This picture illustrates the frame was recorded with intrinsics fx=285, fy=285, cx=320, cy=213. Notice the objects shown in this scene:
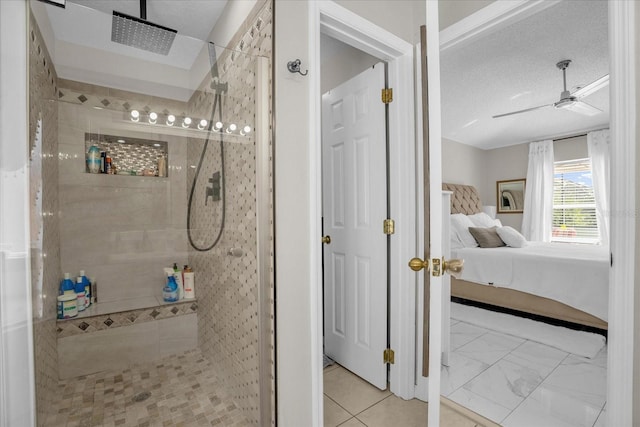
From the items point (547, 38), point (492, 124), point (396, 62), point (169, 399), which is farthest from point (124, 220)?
point (492, 124)

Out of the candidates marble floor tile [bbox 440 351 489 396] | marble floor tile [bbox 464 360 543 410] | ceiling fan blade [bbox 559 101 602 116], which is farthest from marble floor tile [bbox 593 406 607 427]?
ceiling fan blade [bbox 559 101 602 116]

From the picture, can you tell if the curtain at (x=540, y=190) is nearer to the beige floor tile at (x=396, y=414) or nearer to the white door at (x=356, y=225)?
the white door at (x=356, y=225)

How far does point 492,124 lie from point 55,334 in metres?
4.32

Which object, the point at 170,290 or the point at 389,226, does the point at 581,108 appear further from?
the point at 170,290

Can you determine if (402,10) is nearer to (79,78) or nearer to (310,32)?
(310,32)

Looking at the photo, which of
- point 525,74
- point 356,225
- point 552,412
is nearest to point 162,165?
point 356,225

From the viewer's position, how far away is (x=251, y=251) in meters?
1.31

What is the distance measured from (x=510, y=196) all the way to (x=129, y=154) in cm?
408

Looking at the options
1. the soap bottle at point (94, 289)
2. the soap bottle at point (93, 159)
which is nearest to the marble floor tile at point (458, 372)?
the soap bottle at point (94, 289)

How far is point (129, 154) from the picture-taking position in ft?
3.74

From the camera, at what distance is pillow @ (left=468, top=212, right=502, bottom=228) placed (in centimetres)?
323

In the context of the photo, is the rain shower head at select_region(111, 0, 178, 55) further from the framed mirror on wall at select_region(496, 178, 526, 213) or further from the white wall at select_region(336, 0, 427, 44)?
the framed mirror on wall at select_region(496, 178, 526, 213)

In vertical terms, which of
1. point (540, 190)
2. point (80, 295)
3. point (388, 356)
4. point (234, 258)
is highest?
point (540, 190)

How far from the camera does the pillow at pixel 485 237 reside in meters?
3.14
